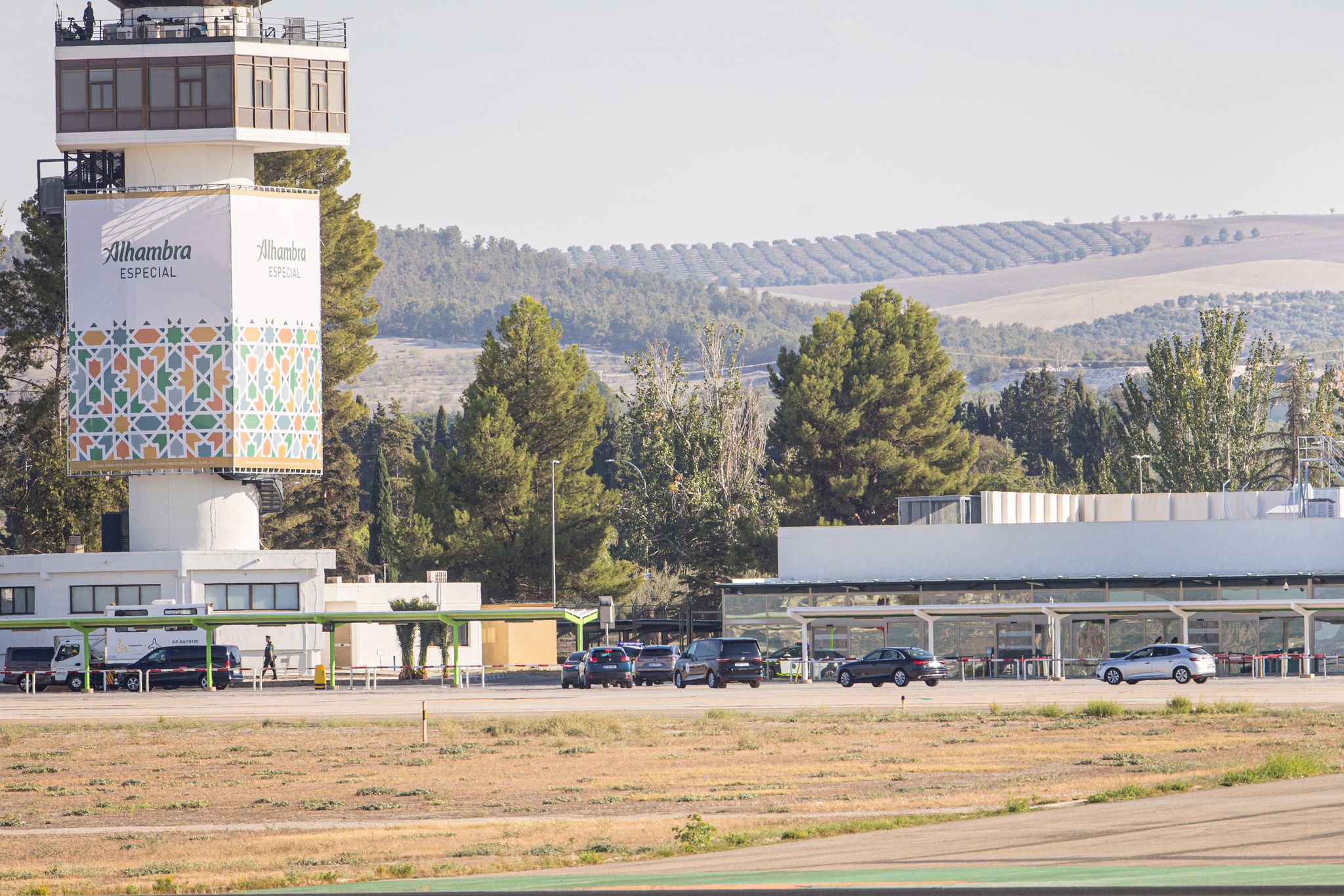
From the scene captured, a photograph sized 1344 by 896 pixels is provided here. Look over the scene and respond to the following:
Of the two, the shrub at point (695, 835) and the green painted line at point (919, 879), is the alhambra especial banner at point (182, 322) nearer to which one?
the shrub at point (695, 835)

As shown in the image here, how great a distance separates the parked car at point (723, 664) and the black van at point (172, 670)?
18.3 m

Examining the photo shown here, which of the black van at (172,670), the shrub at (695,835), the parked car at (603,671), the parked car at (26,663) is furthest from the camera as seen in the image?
the parked car at (26,663)

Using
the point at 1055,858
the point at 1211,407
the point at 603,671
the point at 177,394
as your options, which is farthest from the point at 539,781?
the point at 1211,407

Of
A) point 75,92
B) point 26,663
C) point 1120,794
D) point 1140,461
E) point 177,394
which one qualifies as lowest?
point 26,663

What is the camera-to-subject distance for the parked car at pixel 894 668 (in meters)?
62.0

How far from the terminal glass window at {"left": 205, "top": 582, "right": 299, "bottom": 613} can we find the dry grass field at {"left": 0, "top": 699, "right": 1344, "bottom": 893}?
32756 millimetres

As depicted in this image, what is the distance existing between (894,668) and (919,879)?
148ft

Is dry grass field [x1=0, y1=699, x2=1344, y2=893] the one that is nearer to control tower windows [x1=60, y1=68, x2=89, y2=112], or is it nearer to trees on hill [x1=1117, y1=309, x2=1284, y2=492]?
control tower windows [x1=60, y1=68, x2=89, y2=112]

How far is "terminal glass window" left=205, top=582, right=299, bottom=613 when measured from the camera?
3179 inches

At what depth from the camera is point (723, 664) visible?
6431 centimetres

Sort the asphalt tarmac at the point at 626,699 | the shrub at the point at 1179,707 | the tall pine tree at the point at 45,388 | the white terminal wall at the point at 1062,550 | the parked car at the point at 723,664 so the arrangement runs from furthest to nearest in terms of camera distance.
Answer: the tall pine tree at the point at 45,388
the white terminal wall at the point at 1062,550
the parked car at the point at 723,664
the asphalt tarmac at the point at 626,699
the shrub at the point at 1179,707

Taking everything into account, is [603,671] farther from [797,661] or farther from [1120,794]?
[1120,794]

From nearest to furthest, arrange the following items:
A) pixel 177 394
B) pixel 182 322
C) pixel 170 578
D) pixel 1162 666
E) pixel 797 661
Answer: pixel 1162 666 → pixel 797 661 → pixel 170 578 → pixel 182 322 → pixel 177 394

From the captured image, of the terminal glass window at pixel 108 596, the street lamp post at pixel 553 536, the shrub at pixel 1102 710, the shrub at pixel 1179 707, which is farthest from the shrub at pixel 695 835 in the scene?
the street lamp post at pixel 553 536
